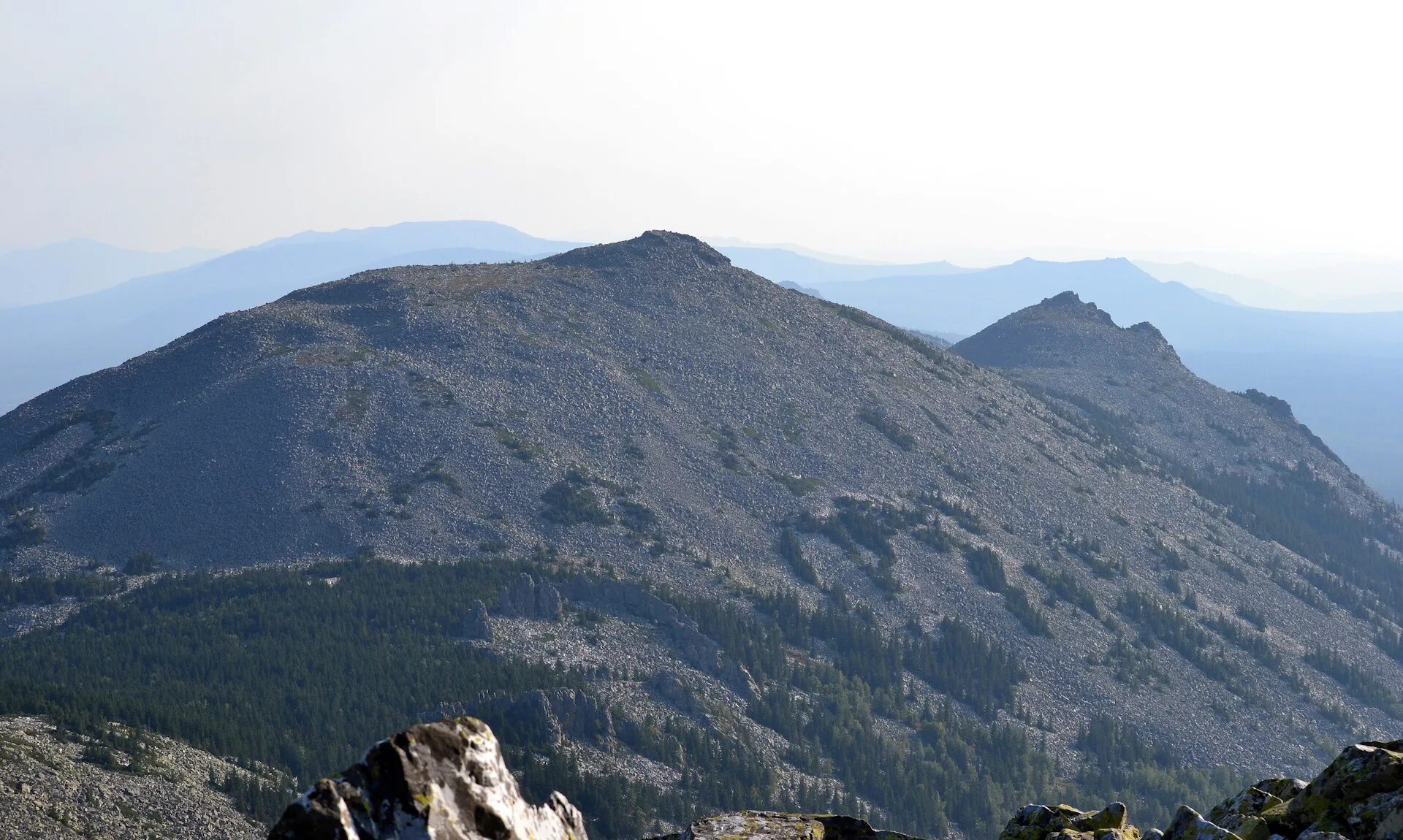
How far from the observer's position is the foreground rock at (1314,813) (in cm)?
1880

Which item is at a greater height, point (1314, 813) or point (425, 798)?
point (425, 798)

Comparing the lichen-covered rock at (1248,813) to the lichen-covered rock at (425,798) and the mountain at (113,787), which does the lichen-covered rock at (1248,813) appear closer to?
the lichen-covered rock at (425,798)

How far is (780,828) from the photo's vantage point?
70.1 feet

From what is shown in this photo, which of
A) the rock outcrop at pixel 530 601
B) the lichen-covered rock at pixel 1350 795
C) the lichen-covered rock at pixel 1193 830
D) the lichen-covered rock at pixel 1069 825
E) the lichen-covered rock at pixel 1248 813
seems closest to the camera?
the lichen-covered rock at pixel 1350 795

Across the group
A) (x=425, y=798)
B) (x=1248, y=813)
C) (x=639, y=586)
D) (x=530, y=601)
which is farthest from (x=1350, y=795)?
(x=639, y=586)

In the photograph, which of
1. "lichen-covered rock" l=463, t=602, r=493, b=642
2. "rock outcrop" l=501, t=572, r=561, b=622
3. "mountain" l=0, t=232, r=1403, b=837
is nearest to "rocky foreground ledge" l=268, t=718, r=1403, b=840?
"mountain" l=0, t=232, r=1403, b=837

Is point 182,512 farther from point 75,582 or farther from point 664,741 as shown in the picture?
point 664,741

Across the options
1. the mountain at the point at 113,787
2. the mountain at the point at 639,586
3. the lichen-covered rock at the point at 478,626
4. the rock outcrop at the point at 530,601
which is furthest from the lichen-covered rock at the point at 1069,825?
the rock outcrop at the point at 530,601

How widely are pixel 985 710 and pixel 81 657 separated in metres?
102

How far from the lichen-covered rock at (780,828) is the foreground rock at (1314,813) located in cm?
367

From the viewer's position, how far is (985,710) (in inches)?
5359

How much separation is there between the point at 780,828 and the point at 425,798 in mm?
8335

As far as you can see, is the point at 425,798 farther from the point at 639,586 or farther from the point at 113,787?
the point at 639,586

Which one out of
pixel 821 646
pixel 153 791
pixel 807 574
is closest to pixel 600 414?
pixel 807 574
